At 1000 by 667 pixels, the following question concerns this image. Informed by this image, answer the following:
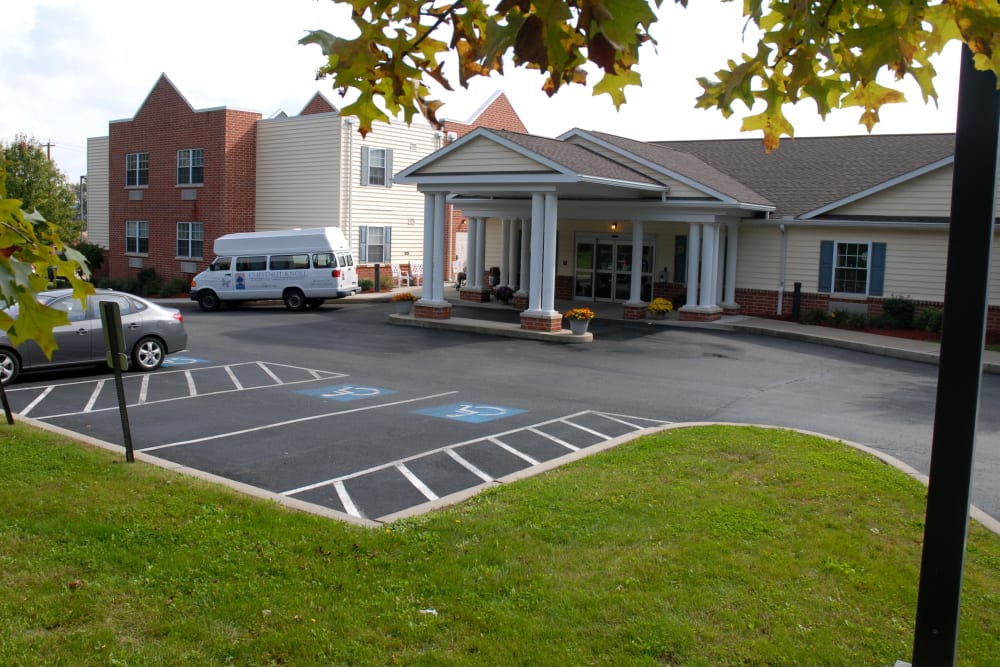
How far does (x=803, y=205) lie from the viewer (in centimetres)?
2866

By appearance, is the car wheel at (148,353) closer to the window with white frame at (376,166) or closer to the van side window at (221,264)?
the van side window at (221,264)

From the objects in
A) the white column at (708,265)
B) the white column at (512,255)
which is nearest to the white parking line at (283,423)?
the white column at (708,265)

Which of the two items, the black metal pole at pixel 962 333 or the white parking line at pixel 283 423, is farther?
the white parking line at pixel 283 423

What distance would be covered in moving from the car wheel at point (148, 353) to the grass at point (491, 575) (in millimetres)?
8427

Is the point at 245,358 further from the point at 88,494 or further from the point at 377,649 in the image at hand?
the point at 377,649

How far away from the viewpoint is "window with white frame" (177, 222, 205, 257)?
38750 mm

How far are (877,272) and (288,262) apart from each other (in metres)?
18.6

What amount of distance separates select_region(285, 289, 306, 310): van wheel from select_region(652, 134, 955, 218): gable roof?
15.6 meters

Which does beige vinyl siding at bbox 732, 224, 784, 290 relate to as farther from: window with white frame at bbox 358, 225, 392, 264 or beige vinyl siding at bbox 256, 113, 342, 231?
beige vinyl siding at bbox 256, 113, 342, 231

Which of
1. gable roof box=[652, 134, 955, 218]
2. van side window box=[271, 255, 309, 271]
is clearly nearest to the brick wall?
van side window box=[271, 255, 309, 271]

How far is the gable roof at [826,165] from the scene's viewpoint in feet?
92.5

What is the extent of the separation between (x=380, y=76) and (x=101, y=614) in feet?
12.0

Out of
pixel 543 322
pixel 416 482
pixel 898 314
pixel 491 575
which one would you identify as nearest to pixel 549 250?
pixel 543 322

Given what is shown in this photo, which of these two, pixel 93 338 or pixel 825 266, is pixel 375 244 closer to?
pixel 825 266
